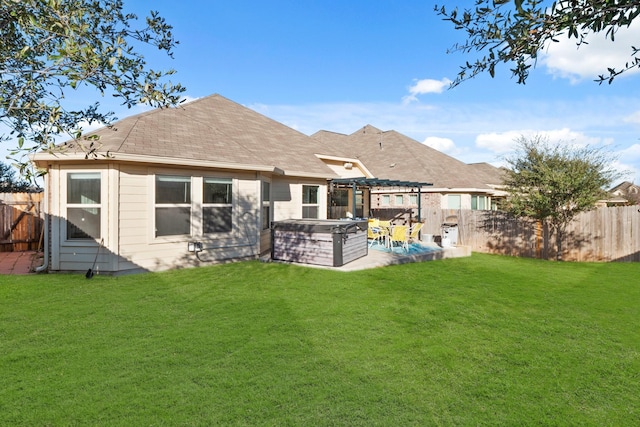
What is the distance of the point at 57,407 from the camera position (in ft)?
9.69

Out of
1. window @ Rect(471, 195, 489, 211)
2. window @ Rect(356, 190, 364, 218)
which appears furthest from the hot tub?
window @ Rect(471, 195, 489, 211)

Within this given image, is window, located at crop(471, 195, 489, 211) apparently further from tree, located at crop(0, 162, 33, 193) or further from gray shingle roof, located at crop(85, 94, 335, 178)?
tree, located at crop(0, 162, 33, 193)

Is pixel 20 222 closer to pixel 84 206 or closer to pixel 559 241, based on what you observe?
pixel 84 206

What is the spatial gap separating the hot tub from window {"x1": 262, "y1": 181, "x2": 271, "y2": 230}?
119 centimetres

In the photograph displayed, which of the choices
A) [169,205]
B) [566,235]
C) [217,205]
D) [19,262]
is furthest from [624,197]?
[19,262]

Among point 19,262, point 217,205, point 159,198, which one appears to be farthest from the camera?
point 19,262

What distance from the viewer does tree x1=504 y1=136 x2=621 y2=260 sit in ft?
37.6

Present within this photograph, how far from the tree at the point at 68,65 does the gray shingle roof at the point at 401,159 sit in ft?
44.0

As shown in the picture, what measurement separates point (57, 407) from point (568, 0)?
5.06m

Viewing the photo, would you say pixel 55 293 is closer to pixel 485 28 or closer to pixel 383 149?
pixel 485 28

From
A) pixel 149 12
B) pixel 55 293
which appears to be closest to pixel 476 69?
pixel 149 12

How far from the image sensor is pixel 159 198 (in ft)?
29.5

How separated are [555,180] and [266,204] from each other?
10148 mm

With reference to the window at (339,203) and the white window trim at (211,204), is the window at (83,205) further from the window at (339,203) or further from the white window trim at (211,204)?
the window at (339,203)
